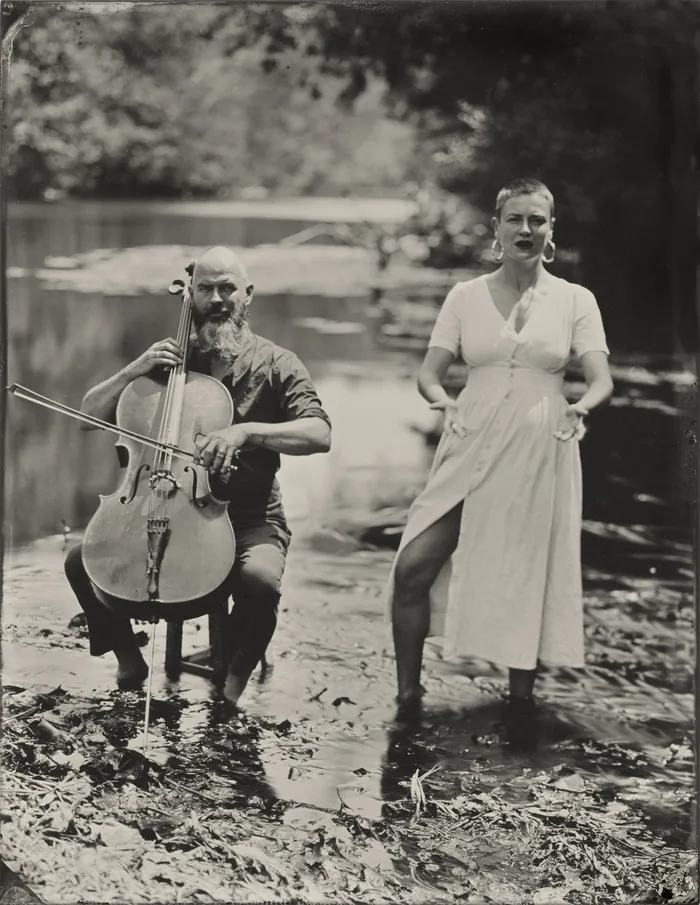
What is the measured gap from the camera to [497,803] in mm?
4934

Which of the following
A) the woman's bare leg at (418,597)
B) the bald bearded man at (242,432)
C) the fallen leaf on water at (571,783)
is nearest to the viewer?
the bald bearded man at (242,432)

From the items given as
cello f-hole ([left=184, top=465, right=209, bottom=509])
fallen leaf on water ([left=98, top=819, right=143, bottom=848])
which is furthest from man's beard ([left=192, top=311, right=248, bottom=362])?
fallen leaf on water ([left=98, top=819, right=143, bottom=848])

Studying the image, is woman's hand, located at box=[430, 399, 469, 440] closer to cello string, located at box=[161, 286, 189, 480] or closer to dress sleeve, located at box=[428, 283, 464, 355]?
dress sleeve, located at box=[428, 283, 464, 355]

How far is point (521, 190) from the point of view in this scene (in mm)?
5027

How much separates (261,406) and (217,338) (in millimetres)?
316

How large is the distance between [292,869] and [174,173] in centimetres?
281

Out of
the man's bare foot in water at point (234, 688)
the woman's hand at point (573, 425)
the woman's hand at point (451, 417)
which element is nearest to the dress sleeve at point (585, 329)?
the woman's hand at point (573, 425)

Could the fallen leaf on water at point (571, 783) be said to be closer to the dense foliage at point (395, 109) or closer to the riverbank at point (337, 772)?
the riverbank at point (337, 772)

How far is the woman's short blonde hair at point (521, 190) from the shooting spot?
5027mm

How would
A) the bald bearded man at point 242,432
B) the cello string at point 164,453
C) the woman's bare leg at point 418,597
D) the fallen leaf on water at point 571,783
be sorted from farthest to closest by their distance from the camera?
1. the woman's bare leg at point 418,597
2. the fallen leaf on water at point 571,783
3. the bald bearded man at point 242,432
4. the cello string at point 164,453

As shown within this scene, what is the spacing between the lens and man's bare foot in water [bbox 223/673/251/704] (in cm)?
501

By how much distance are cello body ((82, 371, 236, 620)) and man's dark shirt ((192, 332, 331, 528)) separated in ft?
0.41

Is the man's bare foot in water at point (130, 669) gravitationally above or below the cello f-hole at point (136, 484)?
below

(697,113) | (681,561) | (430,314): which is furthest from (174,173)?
(681,561)
